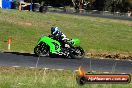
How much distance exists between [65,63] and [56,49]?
1.90 meters

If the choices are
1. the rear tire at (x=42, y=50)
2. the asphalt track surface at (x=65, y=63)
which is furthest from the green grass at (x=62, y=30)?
the asphalt track surface at (x=65, y=63)

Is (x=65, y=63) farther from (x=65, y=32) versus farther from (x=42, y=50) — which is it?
(x=65, y=32)

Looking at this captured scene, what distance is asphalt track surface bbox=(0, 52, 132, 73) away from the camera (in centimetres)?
2036

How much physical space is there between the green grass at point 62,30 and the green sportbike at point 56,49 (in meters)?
6.38

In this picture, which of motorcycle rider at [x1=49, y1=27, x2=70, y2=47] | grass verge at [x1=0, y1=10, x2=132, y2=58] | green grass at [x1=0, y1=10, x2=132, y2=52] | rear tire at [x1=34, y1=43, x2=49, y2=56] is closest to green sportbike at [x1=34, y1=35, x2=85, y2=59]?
rear tire at [x1=34, y1=43, x2=49, y2=56]

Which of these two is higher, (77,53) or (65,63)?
(77,53)

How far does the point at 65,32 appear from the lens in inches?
1695

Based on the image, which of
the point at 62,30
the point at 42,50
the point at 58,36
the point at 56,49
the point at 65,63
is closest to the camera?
the point at 65,63

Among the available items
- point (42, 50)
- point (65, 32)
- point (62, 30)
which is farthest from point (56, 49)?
point (62, 30)

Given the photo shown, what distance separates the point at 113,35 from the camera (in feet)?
146

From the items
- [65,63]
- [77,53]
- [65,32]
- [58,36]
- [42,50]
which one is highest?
[58,36]

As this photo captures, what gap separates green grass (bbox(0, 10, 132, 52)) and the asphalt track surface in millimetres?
7173

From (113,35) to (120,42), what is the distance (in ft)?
17.1

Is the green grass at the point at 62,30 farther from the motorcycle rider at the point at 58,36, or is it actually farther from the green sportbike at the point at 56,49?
the motorcycle rider at the point at 58,36
